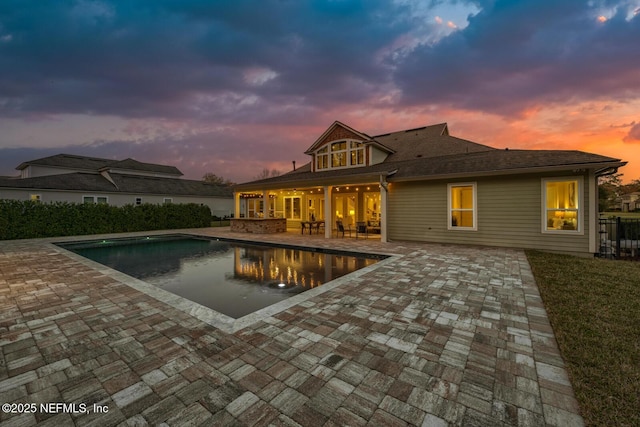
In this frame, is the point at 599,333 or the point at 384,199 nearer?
the point at 599,333

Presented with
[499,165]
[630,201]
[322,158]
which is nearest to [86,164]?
[322,158]

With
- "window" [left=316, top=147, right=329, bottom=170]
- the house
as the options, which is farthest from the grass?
"window" [left=316, top=147, right=329, bottom=170]

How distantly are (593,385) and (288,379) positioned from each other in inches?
102

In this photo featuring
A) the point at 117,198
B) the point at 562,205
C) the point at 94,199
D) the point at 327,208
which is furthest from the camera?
the point at 117,198

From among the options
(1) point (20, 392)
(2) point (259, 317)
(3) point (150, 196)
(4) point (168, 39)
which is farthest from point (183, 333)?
(3) point (150, 196)

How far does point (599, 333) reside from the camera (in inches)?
121

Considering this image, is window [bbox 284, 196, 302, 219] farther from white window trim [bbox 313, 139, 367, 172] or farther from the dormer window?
the dormer window

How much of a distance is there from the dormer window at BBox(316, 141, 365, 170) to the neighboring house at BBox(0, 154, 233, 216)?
1687cm

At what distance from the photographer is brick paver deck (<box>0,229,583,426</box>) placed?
73.5 inches

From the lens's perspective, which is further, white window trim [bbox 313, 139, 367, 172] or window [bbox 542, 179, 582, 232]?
white window trim [bbox 313, 139, 367, 172]

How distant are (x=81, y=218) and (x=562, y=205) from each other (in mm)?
23476

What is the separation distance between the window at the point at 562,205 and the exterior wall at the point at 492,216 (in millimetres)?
143

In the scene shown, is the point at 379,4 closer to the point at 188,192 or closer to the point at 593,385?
the point at 593,385

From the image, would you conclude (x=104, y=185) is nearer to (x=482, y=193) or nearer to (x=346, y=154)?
(x=346, y=154)
